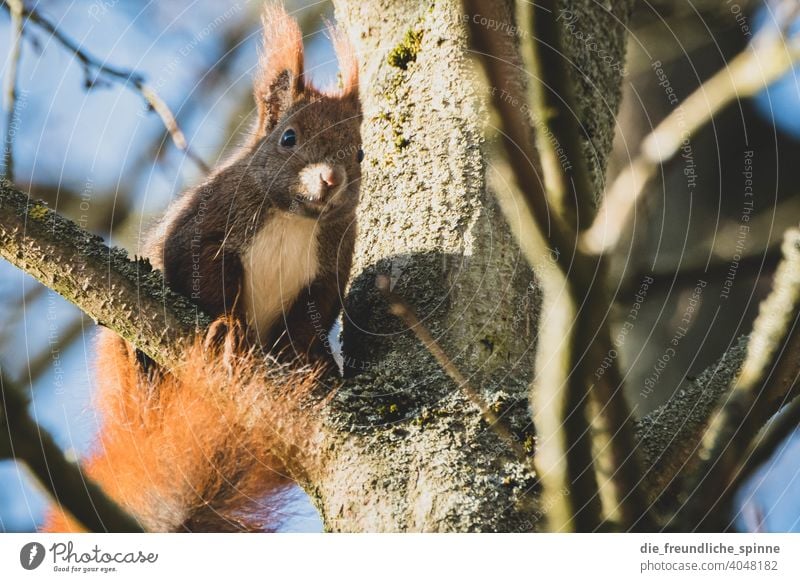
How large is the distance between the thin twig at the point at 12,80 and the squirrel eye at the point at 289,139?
1.32 feet

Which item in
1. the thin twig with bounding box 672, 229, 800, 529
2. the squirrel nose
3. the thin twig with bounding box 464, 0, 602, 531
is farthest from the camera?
the squirrel nose

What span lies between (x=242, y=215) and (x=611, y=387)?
708mm

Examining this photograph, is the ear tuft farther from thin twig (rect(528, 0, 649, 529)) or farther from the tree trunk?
thin twig (rect(528, 0, 649, 529))

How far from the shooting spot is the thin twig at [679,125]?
543 millimetres

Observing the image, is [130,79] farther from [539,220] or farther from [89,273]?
[539,220]

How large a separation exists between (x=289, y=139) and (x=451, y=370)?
20.4 inches

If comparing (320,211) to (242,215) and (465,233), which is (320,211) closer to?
(242,215)

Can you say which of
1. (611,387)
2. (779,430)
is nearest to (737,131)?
(779,430)

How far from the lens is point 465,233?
0.88 meters

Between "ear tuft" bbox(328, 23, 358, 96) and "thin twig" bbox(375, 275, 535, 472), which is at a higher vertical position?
"ear tuft" bbox(328, 23, 358, 96)

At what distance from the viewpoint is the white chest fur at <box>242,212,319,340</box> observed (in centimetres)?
112

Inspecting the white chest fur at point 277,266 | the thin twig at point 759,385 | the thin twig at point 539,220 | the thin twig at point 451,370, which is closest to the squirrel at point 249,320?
the white chest fur at point 277,266

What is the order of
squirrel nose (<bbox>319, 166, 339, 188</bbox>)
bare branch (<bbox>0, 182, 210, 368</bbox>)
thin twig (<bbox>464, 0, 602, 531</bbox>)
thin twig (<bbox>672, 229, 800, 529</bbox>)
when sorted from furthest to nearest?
1. squirrel nose (<bbox>319, 166, 339, 188</bbox>)
2. bare branch (<bbox>0, 182, 210, 368</bbox>)
3. thin twig (<bbox>672, 229, 800, 529</bbox>)
4. thin twig (<bbox>464, 0, 602, 531</bbox>)

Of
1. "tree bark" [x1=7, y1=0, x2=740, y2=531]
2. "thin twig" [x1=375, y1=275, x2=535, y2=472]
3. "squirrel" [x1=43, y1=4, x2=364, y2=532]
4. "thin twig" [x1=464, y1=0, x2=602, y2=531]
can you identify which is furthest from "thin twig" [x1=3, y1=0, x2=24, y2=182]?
"thin twig" [x1=464, y1=0, x2=602, y2=531]
